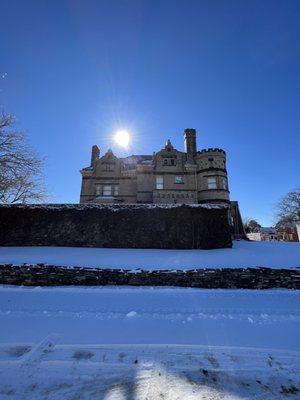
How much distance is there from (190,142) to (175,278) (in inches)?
1064

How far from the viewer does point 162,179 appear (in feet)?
102

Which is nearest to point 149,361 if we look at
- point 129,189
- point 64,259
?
point 64,259

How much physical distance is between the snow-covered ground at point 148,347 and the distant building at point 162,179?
2221 centimetres

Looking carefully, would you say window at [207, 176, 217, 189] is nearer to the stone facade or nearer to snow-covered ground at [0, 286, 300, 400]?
the stone facade

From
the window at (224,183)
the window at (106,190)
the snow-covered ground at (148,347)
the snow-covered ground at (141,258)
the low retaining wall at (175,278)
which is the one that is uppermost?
the window at (224,183)

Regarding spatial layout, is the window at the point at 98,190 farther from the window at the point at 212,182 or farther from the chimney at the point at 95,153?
the window at the point at 212,182

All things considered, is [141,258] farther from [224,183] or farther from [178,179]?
[224,183]

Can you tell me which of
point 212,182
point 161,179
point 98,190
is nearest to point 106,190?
point 98,190

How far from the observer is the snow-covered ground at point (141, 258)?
1041 centimetres

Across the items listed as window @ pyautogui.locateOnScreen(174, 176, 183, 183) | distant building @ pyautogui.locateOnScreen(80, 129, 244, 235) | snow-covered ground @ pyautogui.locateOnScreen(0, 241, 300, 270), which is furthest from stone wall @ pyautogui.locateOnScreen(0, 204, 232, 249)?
window @ pyautogui.locateOnScreen(174, 176, 183, 183)

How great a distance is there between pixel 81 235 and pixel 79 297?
22.3 ft

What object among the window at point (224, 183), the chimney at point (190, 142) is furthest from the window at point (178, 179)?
the window at point (224, 183)

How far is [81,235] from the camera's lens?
14492 mm

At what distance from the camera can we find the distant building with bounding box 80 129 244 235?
98.7ft
